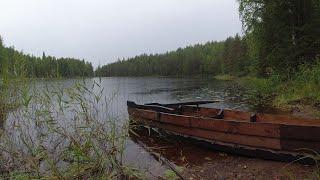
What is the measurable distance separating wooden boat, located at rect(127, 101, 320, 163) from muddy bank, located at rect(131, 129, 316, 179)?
8.3 inches

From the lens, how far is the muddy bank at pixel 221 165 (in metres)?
7.49

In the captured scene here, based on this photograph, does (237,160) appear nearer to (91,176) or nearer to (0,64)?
(91,176)

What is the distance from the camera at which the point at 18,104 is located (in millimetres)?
7125

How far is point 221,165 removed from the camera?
336 inches

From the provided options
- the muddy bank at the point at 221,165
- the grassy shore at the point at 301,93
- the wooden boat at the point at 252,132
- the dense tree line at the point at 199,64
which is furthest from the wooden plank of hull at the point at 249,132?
the dense tree line at the point at 199,64

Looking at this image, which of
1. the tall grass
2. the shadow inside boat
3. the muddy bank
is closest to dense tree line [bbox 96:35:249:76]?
the tall grass

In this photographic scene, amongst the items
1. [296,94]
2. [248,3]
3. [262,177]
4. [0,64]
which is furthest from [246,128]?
[248,3]

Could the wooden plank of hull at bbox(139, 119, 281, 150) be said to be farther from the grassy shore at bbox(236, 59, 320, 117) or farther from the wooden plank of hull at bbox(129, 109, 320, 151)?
the grassy shore at bbox(236, 59, 320, 117)

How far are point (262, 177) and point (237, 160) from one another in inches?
57.6

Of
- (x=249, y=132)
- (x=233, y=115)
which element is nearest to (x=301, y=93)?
(x=233, y=115)

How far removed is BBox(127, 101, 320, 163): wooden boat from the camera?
25.8ft

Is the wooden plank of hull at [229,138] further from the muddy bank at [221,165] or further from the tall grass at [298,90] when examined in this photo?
the tall grass at [298,90]

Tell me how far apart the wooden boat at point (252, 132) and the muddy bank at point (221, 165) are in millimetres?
210

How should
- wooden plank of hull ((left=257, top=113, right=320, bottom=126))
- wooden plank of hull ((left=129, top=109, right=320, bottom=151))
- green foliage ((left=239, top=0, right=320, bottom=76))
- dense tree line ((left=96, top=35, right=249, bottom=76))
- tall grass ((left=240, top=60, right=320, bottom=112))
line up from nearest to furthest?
wooden plank of hull ((left=129, top=109, right=320, bottom=151)), wooden plank of hull ((left=257, top=113, right=320, bottom=126)), tall grass ((left=240, top=60, right=320, bottom=112)), green foliage ((left=239, top=0, right=320, bottom=76)), dense tree line ((left=96, top=35, right=249, bottom=76))
